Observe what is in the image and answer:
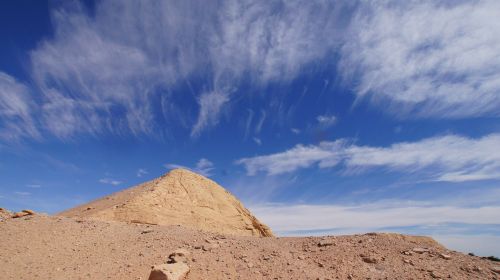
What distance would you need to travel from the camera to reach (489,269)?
9.10m

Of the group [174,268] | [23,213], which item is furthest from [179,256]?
[23,213]

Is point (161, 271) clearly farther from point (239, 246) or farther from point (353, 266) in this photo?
point (353, 266)

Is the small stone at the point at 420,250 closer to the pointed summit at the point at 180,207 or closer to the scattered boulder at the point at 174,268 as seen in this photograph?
the scattered boulder at the point at 174,268

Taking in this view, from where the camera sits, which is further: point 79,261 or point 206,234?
point 206,234

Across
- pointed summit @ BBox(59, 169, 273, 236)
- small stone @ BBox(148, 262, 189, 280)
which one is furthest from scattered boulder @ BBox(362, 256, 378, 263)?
pointed summit @ BBox(59, 169, 273, 236)

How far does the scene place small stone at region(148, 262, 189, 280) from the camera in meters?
8.38

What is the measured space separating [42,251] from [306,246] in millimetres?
7707

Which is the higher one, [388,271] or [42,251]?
[42,251]

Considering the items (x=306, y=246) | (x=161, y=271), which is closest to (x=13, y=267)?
(x=161, y=271)

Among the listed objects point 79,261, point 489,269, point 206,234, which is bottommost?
point 489,269

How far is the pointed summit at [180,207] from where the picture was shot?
1619 centimetres

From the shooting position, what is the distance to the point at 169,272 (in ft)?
27.9

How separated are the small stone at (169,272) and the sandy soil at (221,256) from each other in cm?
27

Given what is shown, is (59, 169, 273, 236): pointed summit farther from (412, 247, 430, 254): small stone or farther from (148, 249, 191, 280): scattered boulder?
(412, 247, 430, 254): small stone
